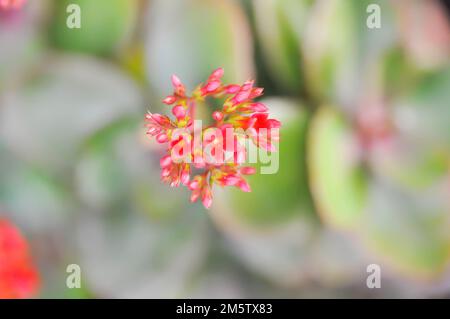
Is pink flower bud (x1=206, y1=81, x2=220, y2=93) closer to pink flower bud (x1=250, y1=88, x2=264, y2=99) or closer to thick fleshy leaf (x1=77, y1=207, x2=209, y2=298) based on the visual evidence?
pink flower bud (x1=250, y1=88, x2=264, y2=99)

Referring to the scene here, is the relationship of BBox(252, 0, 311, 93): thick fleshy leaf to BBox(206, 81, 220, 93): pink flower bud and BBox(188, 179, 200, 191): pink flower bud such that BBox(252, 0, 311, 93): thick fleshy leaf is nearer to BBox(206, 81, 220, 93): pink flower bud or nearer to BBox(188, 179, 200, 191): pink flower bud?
BBox(206, 81, 220, 93): pink flower bud

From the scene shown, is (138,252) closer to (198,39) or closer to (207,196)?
(207,196)

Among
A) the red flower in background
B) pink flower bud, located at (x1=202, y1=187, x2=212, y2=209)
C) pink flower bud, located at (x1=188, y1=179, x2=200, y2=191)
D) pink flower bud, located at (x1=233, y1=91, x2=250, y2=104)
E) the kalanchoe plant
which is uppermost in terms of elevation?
pink flower bud, located at (x1=233, y1=91, x2=250, y2=104)

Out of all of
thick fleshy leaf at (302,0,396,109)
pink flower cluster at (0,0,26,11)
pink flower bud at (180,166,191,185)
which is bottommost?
pink flower bud at (180,166,191,185)

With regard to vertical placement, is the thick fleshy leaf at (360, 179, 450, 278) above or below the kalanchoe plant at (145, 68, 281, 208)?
below

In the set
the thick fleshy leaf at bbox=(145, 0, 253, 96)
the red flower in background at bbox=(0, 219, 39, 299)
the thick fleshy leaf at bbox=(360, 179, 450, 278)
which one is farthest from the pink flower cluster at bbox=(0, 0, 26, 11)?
the thick fleshy leaf at bbox=(360, 179, 450, 278)

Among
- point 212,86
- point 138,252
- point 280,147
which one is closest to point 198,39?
point 212,86

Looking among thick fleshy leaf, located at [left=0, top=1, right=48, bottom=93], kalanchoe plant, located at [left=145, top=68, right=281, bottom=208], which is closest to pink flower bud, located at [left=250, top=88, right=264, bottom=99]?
kalanchoe plant, located at [left=145, top=68, right=281, bottom=208]
